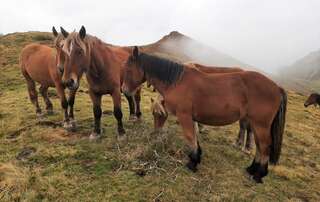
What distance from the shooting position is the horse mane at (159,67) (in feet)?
24.8

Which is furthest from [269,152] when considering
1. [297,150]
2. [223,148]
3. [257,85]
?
[297,150]

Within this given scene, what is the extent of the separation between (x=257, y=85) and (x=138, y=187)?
3.31m

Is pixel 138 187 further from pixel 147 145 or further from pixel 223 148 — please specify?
pixel 223 148

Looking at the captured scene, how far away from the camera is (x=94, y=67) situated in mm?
8234

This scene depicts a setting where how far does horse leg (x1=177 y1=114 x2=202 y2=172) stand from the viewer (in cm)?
719

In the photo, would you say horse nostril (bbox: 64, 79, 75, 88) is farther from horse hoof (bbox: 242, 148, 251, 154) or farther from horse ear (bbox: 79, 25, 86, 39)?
horse hoof (bbox: 242, 148, 251, 154)

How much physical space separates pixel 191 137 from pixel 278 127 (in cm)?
194

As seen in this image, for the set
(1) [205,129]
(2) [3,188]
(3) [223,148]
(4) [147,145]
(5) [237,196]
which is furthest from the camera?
(1) [205,129]

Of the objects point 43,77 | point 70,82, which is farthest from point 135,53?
point 43,77

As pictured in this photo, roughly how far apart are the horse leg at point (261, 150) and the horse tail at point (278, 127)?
0.26m

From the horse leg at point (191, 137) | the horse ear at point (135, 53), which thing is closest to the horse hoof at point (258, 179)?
the horse leg at point (191, 137)

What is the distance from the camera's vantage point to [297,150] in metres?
12.0

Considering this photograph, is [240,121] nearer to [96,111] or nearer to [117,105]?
[117,105]

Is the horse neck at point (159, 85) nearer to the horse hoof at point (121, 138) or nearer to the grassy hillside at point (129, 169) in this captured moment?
the grassy hillside at point (129, 169)
